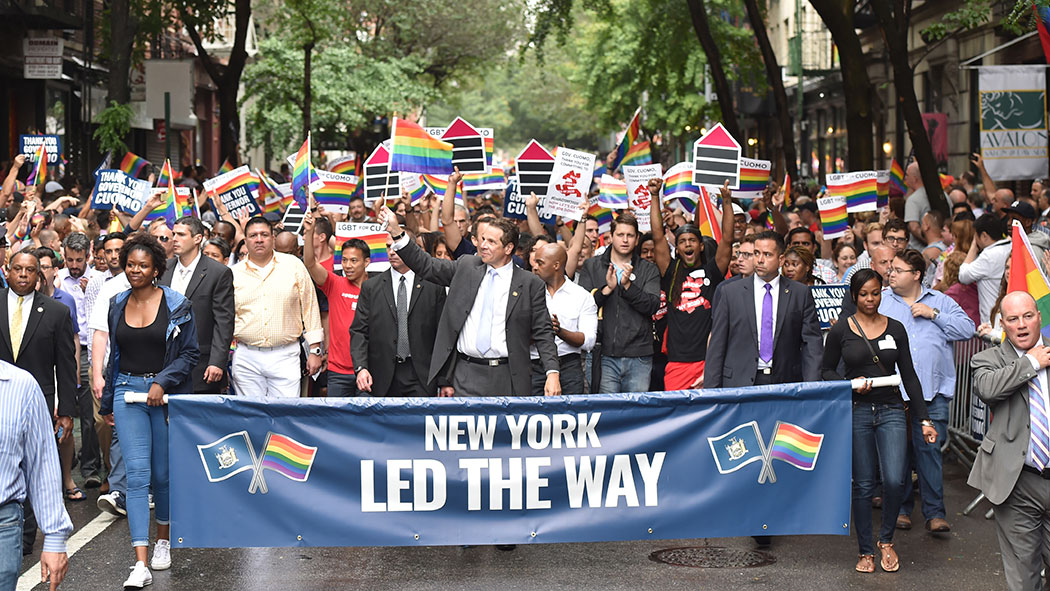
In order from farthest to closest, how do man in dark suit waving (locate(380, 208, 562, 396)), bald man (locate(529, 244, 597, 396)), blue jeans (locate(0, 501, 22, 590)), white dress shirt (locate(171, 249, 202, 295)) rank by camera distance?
bald man (locate(529, 244, 597, 396))
white dress shirt (locate(171, 249, 202, 295))
man in dark suit waving (locate(380, 208, 562, 396))
blue jeans (locate(0, 501, 22, 590))

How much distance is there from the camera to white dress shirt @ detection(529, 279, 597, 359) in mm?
9633

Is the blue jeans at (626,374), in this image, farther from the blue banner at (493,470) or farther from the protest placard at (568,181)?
the protest placard at (568,181)

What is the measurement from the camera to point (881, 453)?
8203 mm

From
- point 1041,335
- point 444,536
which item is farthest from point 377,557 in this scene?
point 1041,335

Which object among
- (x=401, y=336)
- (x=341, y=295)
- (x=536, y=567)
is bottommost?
(x=536, y=567)

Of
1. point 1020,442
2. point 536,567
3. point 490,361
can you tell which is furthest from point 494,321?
point 1020,442

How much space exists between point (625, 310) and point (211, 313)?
117 inches

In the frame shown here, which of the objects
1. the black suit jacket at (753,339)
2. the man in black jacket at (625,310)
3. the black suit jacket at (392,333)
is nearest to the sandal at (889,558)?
the black suit jacket at (753,339)

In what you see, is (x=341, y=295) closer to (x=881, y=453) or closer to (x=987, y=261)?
(x=881, y=453)

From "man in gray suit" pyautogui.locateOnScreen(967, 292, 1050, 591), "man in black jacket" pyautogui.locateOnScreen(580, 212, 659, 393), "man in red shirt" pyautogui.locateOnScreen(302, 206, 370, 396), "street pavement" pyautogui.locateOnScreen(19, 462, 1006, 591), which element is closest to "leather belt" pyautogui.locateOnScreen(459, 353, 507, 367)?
"street pavement" pyautogui.locateOnScreen(19, 462, 1006, 591)

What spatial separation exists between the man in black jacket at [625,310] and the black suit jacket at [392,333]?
5.10ft

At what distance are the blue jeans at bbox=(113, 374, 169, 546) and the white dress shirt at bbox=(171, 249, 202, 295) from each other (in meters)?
1.34

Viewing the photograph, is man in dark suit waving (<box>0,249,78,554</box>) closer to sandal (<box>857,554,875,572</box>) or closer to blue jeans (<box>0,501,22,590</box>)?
blue jeans (<box>0,501,22,590</box>)

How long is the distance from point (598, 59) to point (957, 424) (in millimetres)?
37299
